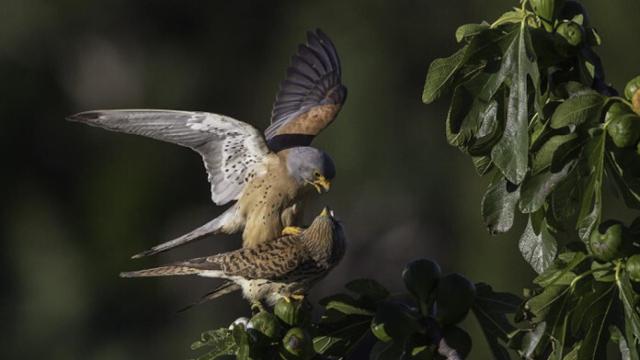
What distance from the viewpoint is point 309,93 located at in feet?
13.5

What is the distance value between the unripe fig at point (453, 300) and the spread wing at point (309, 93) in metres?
1.93

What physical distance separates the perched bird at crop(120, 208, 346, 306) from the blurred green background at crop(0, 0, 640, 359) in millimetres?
4522

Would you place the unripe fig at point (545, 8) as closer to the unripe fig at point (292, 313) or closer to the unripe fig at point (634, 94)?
the unripe fig at point (634, 94)

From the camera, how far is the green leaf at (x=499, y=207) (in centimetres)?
187

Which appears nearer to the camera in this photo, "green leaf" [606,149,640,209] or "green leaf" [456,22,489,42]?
"green leaf" [606,149,640,209]

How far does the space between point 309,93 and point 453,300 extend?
229 centimetres

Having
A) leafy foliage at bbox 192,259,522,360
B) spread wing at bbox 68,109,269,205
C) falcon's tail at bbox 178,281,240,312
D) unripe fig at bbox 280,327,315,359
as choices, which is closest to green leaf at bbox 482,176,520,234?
leafy foliage at bbox 192,259,522,360

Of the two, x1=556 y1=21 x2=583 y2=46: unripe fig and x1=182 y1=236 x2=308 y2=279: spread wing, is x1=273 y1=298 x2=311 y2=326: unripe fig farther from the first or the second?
x1=182 y1=236 x2=308 y2=279: spread wing

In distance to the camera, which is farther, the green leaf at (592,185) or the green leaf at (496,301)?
the green leaf at (496,301)

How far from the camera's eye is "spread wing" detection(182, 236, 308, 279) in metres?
2.87

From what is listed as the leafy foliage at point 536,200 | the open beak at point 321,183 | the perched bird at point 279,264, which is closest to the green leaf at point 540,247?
the leafy foliage at point 536,200

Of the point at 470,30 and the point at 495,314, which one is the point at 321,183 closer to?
the point at 495,314

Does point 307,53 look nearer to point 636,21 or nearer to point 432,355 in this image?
point 432,355

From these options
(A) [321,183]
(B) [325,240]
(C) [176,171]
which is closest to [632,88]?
(B) [325,240]
